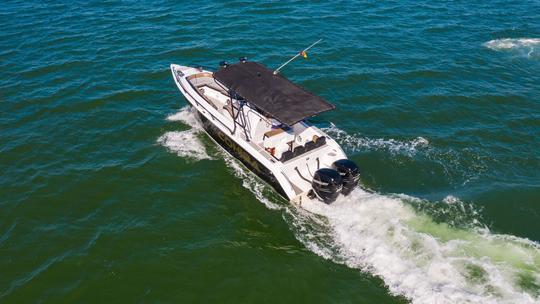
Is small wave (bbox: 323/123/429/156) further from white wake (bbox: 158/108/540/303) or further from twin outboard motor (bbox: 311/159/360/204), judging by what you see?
twin outboard motor (bbox: 311/159/360/204)

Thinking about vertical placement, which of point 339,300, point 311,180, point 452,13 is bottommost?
point 339,300

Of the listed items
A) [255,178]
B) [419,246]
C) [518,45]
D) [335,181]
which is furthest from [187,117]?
[518,45]

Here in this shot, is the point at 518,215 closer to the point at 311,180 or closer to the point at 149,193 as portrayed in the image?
the point at 311,180

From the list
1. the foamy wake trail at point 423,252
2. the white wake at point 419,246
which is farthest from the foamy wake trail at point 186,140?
the foamy wake trail at point 423,252

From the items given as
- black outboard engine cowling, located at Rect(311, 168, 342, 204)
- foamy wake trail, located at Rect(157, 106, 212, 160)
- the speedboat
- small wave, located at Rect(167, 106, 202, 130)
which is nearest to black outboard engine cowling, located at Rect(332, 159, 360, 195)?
the speedboat

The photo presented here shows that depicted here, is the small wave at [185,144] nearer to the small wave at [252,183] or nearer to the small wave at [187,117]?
the small wave at [187,117]

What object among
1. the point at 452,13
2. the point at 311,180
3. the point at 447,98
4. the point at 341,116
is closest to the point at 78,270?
the point at 311,180

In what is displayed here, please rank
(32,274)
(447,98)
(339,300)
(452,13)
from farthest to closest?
→ 1. (452,13)
2. (447,98)
3. (32,274)
4. (339,300)
